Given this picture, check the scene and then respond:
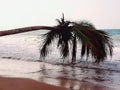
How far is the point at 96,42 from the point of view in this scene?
10086mm

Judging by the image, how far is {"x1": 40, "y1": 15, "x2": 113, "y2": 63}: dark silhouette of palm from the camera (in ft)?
32.8

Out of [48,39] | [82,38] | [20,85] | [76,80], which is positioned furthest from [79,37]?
A: [20,85]

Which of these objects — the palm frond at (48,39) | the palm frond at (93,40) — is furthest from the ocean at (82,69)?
the palm frond at (93,40)

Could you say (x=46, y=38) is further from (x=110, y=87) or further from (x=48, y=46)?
(x=110, y=87)

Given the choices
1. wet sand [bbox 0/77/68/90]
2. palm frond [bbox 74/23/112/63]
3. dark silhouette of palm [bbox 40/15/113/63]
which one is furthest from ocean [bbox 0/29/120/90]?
wet sand [bbox 0/77/68/90]

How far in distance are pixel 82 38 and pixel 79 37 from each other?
0.15 meters

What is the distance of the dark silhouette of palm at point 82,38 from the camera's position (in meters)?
10.0

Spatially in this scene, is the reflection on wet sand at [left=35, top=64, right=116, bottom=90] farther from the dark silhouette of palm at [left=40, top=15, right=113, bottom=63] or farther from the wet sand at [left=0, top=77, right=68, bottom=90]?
the wet sand at [left=0, top=77, right=68, bottom=90]

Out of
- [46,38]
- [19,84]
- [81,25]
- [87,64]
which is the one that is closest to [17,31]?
[46,38]

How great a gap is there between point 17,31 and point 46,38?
46.1 inches

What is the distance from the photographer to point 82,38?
9.87 m

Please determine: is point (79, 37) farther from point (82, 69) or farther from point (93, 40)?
point (82, 69)

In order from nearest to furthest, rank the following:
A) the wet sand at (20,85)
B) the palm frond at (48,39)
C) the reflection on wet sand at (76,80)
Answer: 1. the wet sand at (20,85)
2. the reflection on wet sand at (76,80)
3. the palm frond at (48,39)

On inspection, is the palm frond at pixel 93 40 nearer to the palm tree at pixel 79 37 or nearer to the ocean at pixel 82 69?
the palm tree at pixel 79 37
